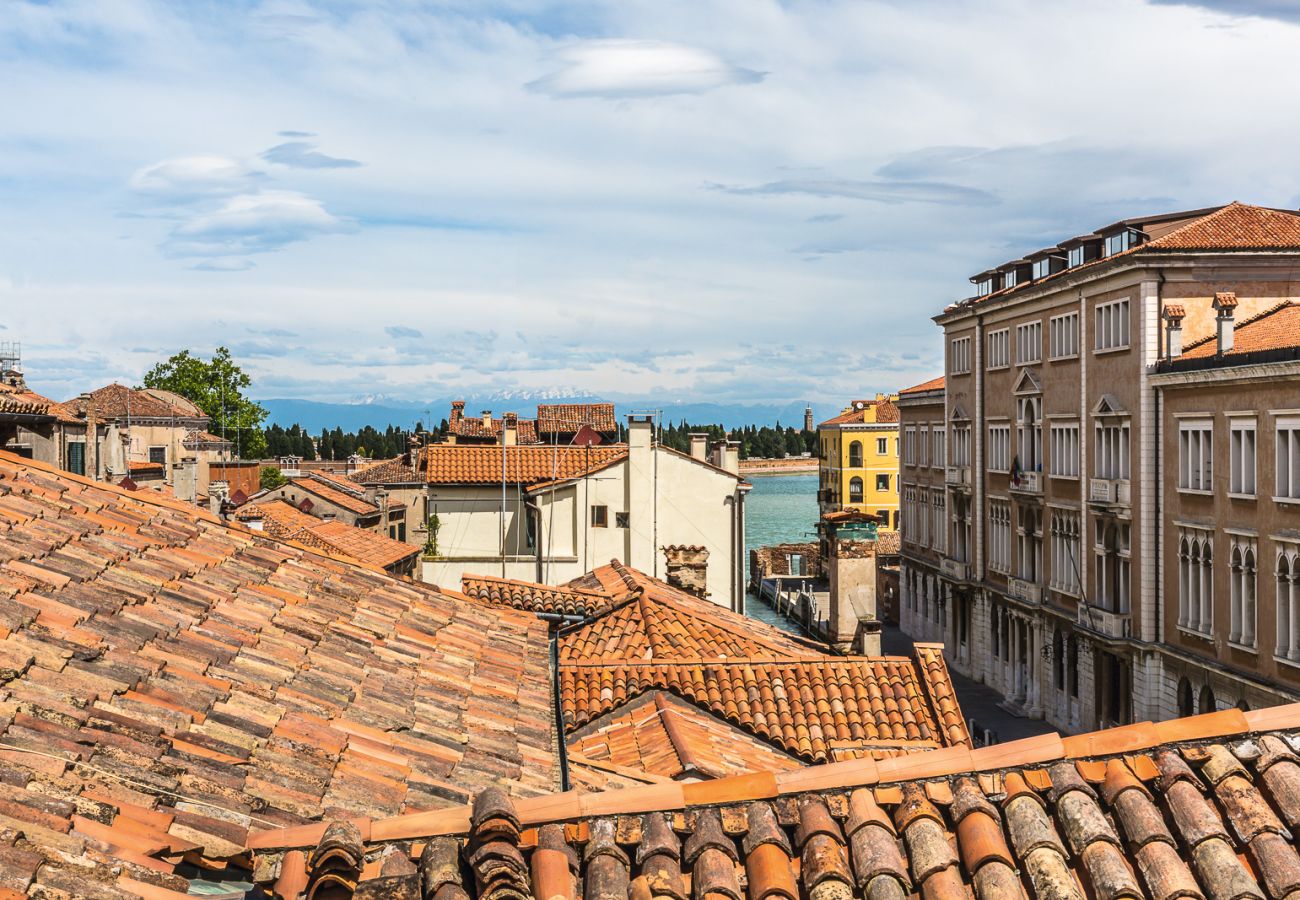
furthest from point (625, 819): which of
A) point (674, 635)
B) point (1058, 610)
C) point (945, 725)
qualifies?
point (1058, 610)

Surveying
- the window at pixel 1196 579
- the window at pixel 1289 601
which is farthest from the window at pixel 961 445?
the window at pixel 1289 601

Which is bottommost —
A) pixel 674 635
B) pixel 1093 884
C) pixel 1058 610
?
pixel 1058 610

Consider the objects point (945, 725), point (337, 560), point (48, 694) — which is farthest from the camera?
point (945, 725)

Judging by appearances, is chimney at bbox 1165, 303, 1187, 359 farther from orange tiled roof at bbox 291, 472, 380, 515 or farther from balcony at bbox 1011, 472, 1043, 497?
orange tiled roof at bbox 291, 472, 380, 515

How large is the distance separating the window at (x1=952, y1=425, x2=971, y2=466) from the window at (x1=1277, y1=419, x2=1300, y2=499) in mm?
20006

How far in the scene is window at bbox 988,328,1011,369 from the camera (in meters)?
42.5

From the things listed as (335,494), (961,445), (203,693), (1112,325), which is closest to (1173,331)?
(1112,325)

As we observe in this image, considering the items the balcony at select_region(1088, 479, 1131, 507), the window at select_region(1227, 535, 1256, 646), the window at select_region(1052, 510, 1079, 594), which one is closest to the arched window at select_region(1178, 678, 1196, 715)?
the window at select_region(1227, 535, 1256, 646)

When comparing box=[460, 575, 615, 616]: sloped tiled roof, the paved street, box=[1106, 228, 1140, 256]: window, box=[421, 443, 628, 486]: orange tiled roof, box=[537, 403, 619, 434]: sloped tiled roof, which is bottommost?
the paved street

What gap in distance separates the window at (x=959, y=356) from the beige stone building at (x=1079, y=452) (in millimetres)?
99

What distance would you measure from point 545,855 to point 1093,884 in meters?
1.68

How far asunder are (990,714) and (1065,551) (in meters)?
5.18

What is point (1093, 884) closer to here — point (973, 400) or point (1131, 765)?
point (1131, 765)

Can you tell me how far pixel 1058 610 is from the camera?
123 ft
